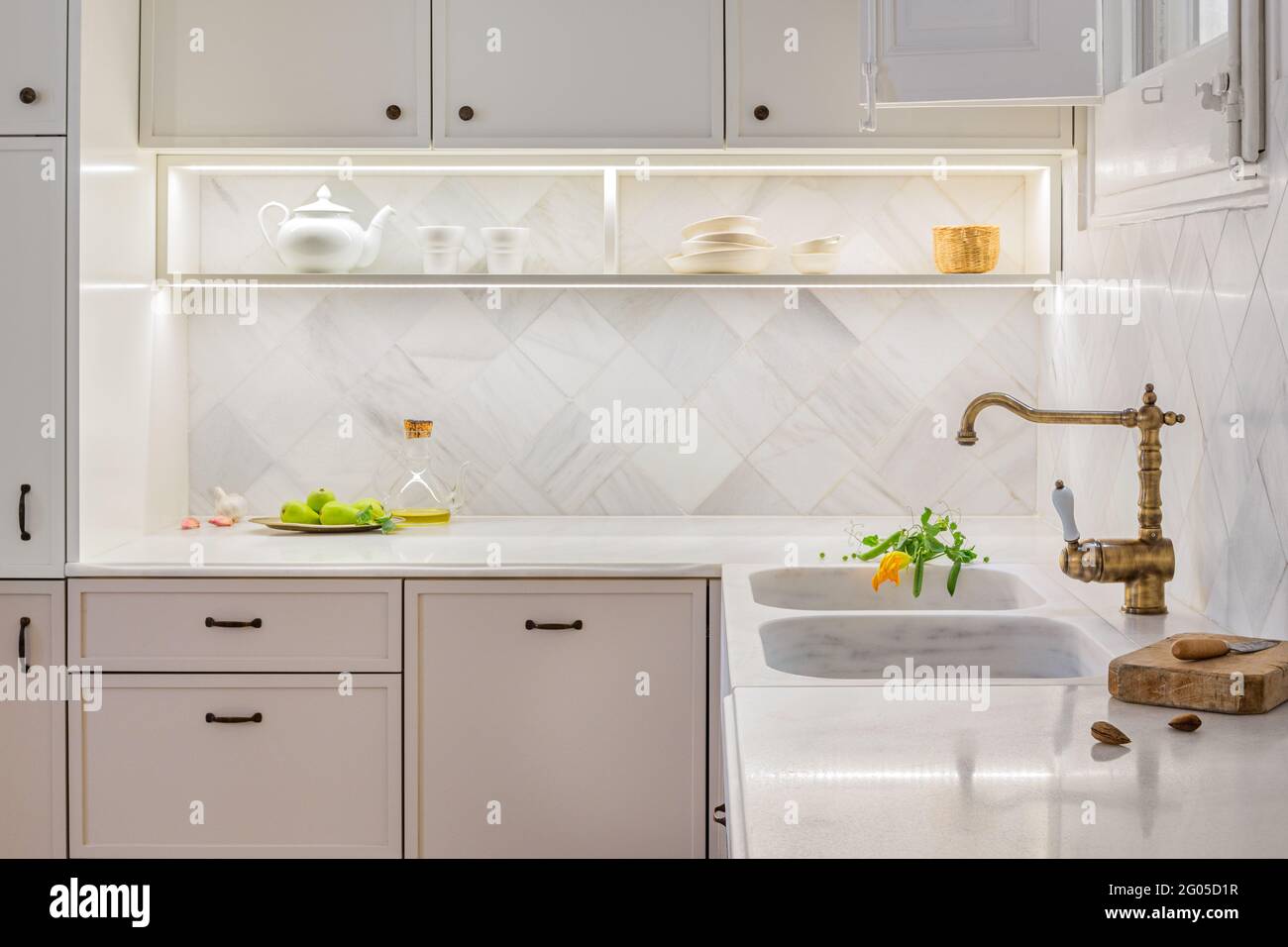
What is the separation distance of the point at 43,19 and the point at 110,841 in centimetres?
162

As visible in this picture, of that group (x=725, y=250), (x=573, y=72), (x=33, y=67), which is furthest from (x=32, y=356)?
(x=725, y=250)

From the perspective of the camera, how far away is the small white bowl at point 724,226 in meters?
2.76

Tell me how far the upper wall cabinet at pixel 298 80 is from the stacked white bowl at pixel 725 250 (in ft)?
2.10

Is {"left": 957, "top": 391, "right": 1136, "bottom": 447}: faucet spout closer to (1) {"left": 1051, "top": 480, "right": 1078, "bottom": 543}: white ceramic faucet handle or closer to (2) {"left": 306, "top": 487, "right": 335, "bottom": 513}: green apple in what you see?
(1) {"left": 1051, "top": 480, "right": 1078, "bottom": 543}: white ceramic faucet handle

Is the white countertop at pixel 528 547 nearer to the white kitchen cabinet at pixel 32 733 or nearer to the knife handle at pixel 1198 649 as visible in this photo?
the white kitchen cabinet at pixel 32 733

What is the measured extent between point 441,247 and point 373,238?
19cm

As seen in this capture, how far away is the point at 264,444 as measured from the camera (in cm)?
301

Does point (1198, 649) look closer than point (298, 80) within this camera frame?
Yes

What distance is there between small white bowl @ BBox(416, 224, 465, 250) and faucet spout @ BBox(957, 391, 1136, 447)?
1.40 metres

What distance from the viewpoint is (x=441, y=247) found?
279 cm

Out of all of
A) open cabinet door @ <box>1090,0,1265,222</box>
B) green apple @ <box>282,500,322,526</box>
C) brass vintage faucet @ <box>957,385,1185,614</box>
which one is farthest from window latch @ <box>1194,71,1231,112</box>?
green apple @ <box>282,500,322,526</box>

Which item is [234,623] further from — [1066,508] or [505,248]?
[1066,508]
